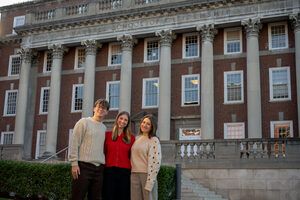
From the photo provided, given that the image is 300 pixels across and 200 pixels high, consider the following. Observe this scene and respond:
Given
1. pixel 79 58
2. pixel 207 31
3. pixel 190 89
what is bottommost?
pixel 190 89

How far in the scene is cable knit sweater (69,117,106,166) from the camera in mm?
6957

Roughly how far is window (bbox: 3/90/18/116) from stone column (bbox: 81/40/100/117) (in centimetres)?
914

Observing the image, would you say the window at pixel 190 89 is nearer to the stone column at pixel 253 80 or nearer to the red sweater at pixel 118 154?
the stone column at pixel 253 80

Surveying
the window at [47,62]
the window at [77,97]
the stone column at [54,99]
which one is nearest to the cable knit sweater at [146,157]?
the stone column at [54,99]

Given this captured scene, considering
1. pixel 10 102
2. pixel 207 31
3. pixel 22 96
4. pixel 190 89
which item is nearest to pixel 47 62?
pixel 22 96

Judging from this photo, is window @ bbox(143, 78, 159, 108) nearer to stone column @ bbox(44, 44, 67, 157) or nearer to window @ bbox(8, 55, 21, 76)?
stone column @ bbox(44, 44, 67, 157)

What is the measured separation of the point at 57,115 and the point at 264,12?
1814 centimetres

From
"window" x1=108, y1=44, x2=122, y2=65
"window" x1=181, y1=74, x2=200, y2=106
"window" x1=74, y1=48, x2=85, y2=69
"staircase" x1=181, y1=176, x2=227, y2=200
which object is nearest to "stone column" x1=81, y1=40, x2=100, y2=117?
"window" x1=108, y1=44, x2=122, y2=65

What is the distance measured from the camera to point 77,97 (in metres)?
34.1

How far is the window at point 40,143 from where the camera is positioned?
34.5 meters

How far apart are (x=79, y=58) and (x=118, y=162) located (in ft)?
93.9

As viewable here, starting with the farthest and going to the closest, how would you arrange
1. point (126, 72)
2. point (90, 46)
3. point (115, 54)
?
point (115, 54), point (90, 46), point (126, 72)

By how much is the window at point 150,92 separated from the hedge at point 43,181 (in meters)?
18.2

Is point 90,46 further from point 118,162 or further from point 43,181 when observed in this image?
point 118,162
